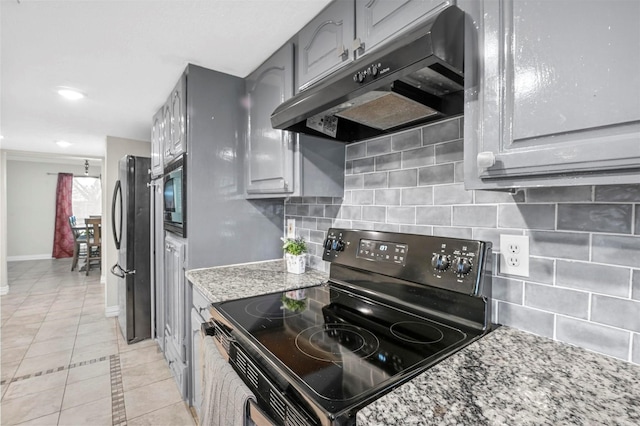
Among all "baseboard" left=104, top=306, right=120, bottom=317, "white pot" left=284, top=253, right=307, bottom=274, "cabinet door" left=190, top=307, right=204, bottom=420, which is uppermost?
"white pot" left=284, top=253, right=307, bottom=274

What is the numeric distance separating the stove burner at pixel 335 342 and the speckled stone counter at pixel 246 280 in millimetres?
500

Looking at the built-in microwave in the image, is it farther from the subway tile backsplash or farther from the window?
the window

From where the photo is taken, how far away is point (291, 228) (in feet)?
6.93

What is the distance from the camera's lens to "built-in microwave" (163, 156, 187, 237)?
1.85 meters

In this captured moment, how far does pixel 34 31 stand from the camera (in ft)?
4.89

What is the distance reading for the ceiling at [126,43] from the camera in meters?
1.32

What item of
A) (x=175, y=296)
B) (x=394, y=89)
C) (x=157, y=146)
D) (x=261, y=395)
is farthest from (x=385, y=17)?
(x=157, y=146)

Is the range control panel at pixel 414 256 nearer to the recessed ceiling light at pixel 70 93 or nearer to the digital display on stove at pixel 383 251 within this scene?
the digital display on stove at pixel 383 251

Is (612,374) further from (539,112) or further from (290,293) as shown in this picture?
(290,293)

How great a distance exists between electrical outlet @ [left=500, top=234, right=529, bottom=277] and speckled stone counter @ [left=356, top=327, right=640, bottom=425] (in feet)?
0.77

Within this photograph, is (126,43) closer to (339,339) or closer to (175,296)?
(175,296)

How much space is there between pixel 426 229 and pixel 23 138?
4.90 m

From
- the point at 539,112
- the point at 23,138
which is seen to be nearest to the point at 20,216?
the point at 23,138

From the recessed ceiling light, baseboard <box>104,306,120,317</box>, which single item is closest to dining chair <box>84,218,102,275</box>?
baseboard <box>104,306,120,317</box>
